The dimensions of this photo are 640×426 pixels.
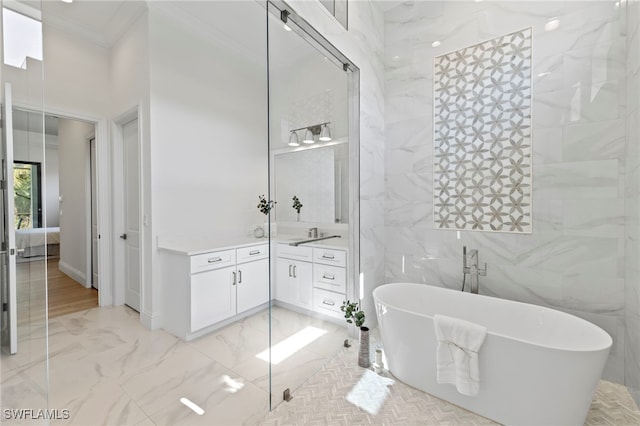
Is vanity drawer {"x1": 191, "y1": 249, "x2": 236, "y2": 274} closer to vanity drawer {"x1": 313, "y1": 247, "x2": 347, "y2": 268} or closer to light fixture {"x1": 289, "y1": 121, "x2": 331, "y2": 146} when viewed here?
vanity drawer {"x1": 313, "y1": 247, "x2": 347, "y2": 268}

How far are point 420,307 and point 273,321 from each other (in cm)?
124

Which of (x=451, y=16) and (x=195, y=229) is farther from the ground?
(x=451, y=16)

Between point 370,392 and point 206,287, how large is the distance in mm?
1659

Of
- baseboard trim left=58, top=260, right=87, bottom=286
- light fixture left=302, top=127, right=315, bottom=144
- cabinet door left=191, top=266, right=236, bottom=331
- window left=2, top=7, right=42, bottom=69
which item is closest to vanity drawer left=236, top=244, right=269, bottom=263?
cabinet door left=191, top=266, right=236, bottom=331

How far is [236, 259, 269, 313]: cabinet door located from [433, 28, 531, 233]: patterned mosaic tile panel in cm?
188

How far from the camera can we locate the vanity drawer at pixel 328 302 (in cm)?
221

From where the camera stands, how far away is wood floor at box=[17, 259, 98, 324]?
4.02 ft

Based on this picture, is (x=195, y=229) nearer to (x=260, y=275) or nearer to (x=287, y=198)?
(x=260, y=275)

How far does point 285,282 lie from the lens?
6.41ft

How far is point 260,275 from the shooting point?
3047 mm

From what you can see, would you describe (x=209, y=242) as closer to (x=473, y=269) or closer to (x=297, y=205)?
(x=297, y=205)

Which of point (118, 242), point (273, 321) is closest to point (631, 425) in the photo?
point (273, 321)

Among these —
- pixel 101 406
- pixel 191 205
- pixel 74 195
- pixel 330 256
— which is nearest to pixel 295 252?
pixel 330 256

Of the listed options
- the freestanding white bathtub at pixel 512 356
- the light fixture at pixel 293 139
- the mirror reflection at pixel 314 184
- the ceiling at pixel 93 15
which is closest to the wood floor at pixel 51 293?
the mirror reflection at pixel 314 184
